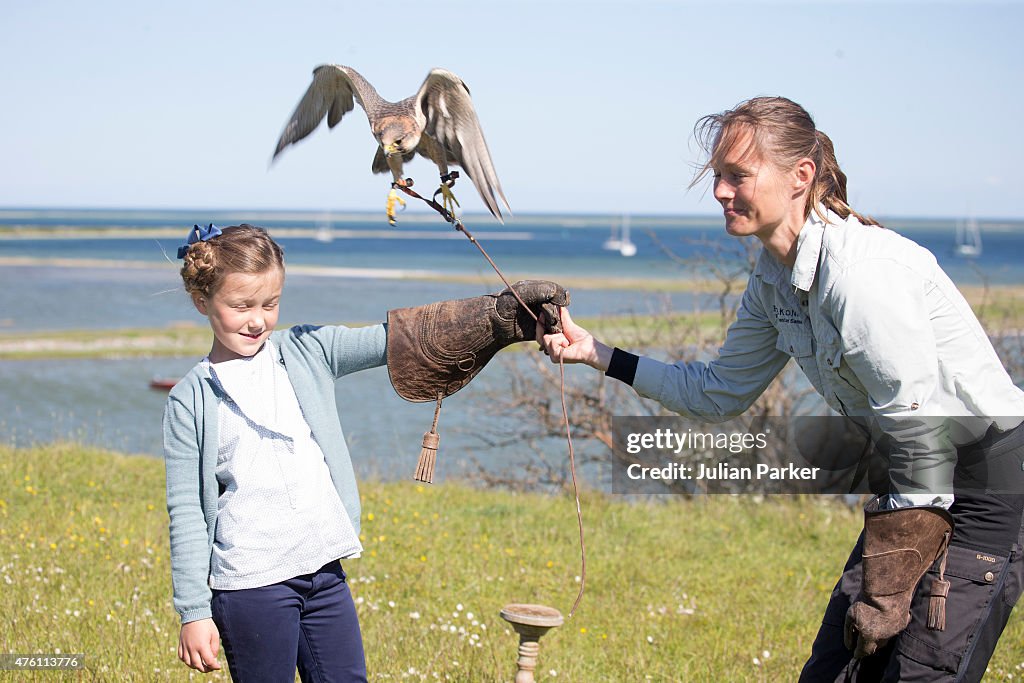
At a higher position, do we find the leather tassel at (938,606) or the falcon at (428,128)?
the falcon at (428,128)

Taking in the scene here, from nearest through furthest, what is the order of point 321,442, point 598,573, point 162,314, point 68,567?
point 321,442 → point 68,567 → point 598,573 → point 162,314

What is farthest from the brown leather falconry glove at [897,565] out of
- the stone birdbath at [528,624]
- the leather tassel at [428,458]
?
the leather tassel at [428,458]

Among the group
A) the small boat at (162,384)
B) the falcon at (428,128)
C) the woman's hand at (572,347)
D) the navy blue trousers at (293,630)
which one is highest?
the falcon at (428,128)

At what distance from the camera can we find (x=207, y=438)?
249cm

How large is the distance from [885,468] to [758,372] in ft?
1.95

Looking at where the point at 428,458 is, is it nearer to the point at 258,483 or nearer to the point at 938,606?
the point at 258,483

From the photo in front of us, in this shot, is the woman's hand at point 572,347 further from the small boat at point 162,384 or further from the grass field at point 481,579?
the small boat at point 162,384

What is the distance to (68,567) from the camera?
4879 mm

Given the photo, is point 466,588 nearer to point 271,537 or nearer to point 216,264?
point 271,537

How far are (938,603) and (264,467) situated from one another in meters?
1.76

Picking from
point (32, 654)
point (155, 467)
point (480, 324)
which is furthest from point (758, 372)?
point (155, 467)

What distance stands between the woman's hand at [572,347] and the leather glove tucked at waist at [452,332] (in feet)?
0.36

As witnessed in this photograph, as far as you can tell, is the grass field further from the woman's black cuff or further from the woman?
the woman

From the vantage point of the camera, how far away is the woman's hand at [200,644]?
2.44 m
